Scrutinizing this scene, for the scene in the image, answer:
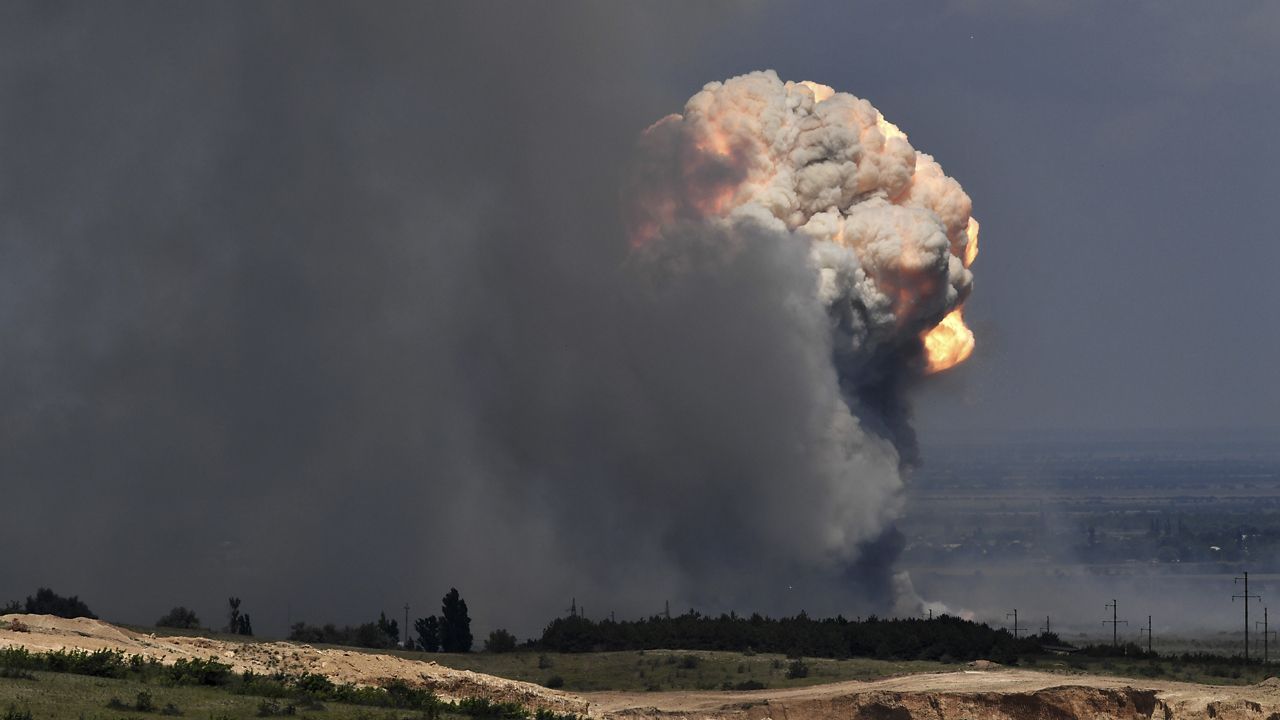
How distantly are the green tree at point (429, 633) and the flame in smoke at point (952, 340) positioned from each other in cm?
3411

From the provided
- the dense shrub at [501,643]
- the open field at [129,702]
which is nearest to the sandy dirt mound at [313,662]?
the open field at [129,702]

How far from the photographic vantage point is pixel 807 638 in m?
85.2

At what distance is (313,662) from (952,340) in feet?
220

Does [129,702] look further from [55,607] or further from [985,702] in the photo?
[55,607]

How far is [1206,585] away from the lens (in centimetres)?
18612

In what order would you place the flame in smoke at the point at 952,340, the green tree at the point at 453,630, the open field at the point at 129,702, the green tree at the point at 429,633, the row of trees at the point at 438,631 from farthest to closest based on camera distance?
1. the flame in smoke at the point at 952,340
2. the green tree at the point at 429,633
3. the green tree at the point at 453,630
4. the row of trees at the point at 438,631
5. the open field at the point at 129,702

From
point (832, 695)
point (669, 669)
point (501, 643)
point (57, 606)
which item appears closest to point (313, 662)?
Answer: point (832, 695)

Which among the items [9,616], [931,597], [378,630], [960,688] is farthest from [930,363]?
[9,616]

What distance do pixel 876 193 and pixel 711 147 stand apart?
10227 millimetres

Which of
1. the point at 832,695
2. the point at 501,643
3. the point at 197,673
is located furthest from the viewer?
the point at 501,643

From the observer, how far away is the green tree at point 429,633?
108375mm

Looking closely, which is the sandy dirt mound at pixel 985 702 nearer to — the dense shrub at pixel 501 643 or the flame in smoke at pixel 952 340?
the dense shrub at pixel 501 643

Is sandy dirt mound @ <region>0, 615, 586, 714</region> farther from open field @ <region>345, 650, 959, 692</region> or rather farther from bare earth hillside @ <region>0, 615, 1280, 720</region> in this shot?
open field @ <region>345, 650, 959, 692</region>

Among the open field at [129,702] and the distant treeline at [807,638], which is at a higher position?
the distant treeline at [807,638]
